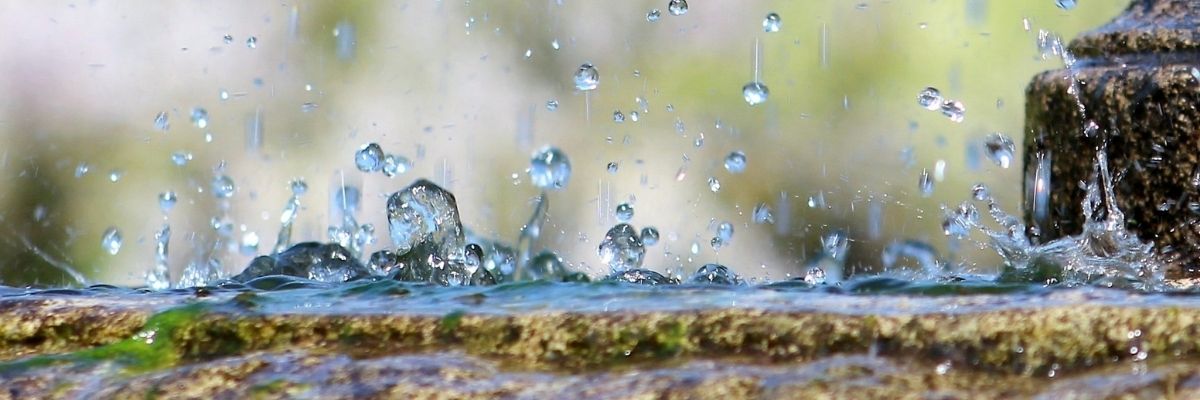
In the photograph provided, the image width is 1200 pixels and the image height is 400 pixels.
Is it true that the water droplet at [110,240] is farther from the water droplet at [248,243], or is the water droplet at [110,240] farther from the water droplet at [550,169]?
the water droplet at [550,169]

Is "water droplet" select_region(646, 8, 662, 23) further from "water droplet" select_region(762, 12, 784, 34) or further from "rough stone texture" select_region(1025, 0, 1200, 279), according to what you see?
"rough stone texture" select_region(1025, 0, 1200, 279)

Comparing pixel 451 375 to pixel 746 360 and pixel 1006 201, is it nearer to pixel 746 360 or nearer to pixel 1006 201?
pixel 746 360

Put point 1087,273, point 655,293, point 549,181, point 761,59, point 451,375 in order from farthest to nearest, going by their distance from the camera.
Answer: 1. point 761,59
2. point 549,181
3. point 1087,273
4. point 655,293
5. point 451,375

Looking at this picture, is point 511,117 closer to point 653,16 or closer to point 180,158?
point 653,16

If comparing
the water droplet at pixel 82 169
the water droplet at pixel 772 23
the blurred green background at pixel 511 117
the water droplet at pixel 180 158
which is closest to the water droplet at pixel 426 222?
the blurred green background at pixel 511 117

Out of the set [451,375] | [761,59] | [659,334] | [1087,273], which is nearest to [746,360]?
[659,334]

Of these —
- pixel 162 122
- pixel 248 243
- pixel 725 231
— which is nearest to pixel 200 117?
pixel 162 122

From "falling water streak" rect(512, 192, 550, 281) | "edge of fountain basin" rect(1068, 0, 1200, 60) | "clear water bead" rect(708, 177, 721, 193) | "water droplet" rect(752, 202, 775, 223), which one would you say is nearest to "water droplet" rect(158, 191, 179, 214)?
"falling water streak" rect(512, 192, 550, 281)
